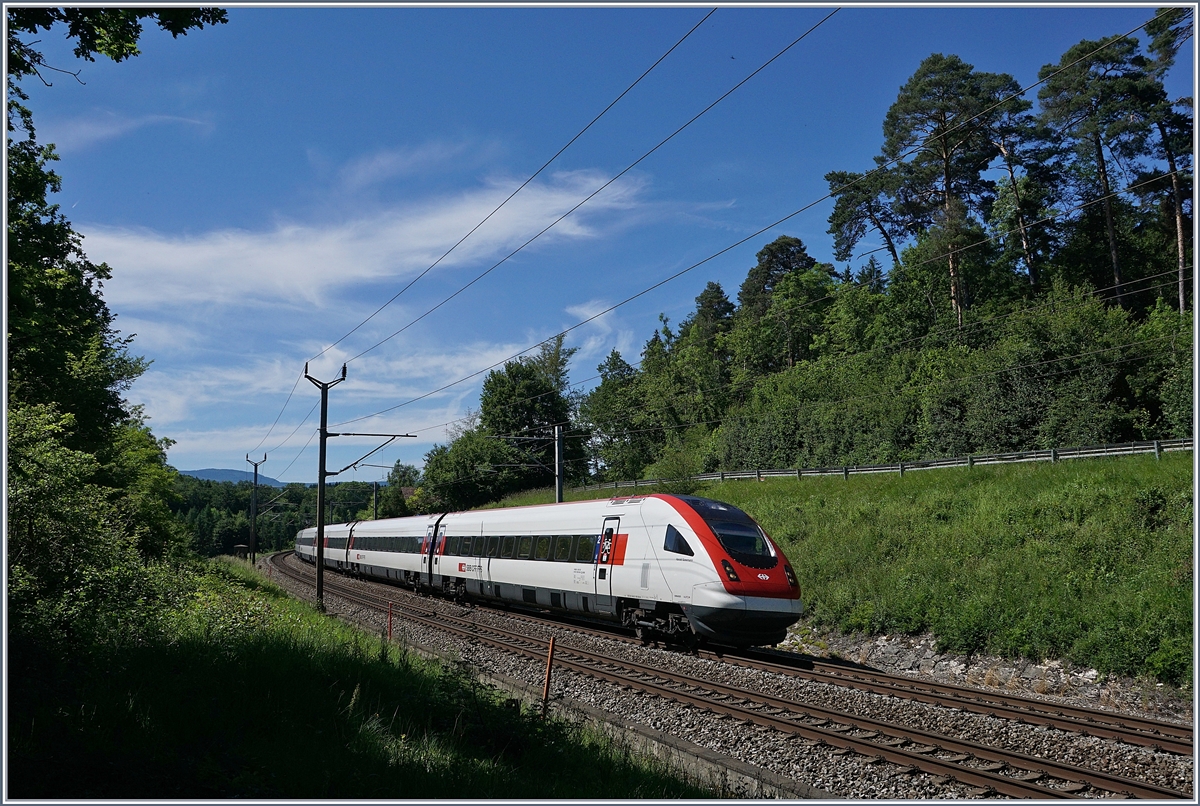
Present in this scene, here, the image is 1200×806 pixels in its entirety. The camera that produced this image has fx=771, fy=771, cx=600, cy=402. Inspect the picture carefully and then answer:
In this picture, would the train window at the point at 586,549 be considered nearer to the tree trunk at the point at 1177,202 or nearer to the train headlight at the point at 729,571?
the train headlight at the point at 729,571

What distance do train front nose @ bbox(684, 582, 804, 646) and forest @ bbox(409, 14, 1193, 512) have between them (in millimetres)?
12810

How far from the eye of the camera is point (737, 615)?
13.9m

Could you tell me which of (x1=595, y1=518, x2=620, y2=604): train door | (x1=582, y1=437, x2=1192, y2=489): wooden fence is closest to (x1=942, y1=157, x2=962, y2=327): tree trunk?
(x1=582, y1=437, x2=1192, y2=489): wooden fence

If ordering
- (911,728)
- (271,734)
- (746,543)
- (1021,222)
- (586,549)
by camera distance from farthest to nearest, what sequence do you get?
(1021,222) < (586,549) < (746,543) < (911,728) < (271,734)

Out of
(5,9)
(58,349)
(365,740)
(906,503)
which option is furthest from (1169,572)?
(58,349)

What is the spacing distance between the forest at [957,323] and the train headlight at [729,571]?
42.6 ft

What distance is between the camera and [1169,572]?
15.2m

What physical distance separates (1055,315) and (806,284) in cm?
3239

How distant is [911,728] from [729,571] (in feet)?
17.2

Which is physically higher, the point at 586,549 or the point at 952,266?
the point at 952,266

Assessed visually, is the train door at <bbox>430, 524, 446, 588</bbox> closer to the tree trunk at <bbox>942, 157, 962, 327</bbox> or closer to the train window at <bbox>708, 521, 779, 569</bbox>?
the train window at <bbox>708, 521, 779, 569</bbox>

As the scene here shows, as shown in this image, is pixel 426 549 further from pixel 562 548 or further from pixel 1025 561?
pixel 1025 561

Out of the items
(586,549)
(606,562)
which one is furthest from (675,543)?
(586,549)

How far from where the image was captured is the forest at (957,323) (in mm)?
29781
